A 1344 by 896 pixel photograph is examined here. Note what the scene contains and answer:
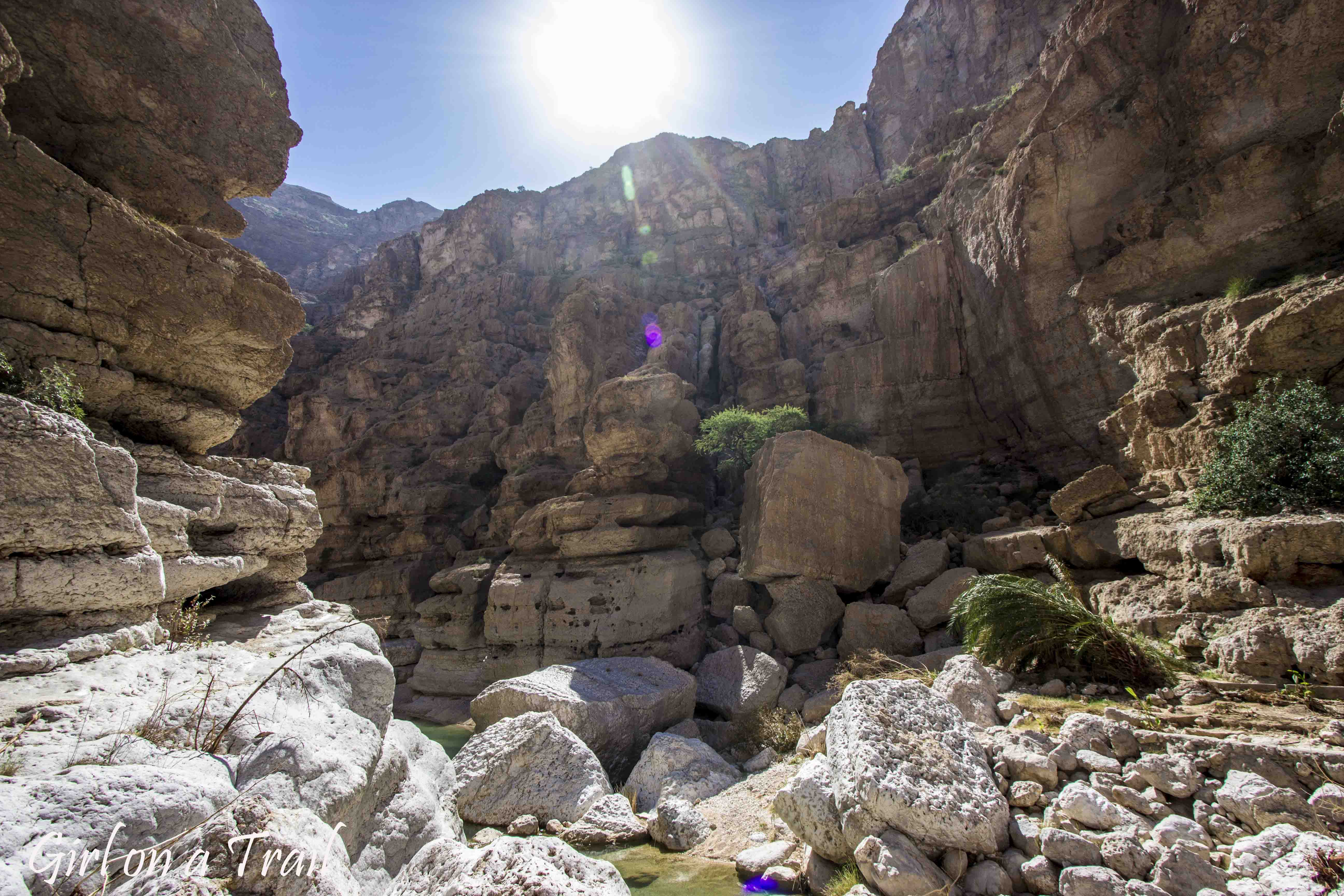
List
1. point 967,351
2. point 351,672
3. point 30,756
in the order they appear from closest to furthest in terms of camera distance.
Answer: point 30,756
point 351,672
point 967,351

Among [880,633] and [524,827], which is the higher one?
[880,633]

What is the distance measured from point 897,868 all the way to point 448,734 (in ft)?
43.2

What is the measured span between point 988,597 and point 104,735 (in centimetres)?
983

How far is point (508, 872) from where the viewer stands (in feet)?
12.1

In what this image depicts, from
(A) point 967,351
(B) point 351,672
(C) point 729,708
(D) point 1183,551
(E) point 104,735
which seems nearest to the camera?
(E) point 104,735

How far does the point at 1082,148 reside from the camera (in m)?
15.2

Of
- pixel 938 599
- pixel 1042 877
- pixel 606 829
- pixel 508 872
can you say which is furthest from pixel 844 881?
pixel 938 599

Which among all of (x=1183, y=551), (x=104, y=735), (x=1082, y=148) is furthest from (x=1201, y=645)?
(x=1082, y=148)

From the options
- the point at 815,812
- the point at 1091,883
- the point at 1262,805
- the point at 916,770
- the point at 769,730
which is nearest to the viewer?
the point at 1091,883

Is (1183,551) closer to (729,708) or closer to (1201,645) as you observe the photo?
(1201,645)

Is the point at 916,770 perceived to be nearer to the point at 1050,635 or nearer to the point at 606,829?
the point at 1050,635

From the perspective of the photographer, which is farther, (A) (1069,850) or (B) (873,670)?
(B) (873,670)

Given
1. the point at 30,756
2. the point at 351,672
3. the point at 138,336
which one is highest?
the point at 138,336

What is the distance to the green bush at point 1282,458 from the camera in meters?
7.56
